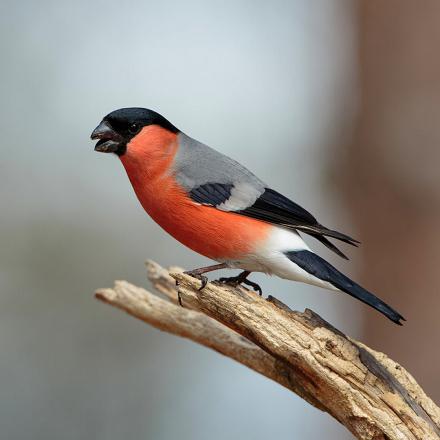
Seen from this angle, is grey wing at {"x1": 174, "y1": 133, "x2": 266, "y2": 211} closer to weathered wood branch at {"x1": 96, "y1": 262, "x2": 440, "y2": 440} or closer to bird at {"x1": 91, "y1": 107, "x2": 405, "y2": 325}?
bird at {"x1": 91, "y1": 107, "x2": 405, "y2": 325}

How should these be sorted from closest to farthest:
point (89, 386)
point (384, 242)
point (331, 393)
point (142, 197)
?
point (331, 393), point (142, 197), point (384, 242), point (89, 386)

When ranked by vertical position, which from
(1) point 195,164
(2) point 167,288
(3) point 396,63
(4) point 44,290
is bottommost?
(4) point 44,290

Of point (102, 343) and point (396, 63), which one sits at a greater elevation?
point (396, 63)

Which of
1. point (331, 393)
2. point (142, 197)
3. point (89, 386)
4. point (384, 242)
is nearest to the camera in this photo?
point (331, 393)

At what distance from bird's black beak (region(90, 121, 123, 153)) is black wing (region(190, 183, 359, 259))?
31 cm

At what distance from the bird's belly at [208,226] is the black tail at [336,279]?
145 mm

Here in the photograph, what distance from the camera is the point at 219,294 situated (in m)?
2.67

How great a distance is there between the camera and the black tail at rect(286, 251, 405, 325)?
8.65 ft

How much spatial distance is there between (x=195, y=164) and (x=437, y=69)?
6.44ft

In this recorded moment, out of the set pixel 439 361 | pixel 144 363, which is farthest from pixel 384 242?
pixel 144 363

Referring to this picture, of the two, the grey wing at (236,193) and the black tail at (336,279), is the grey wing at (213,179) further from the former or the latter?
the black tail at (336,279)

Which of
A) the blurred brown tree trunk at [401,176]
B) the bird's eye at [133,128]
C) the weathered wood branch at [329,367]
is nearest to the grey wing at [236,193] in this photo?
the bird's eye at [133,128]

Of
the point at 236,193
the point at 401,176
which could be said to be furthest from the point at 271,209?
the point at 401,176

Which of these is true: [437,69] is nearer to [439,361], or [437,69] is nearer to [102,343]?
[439,361]
